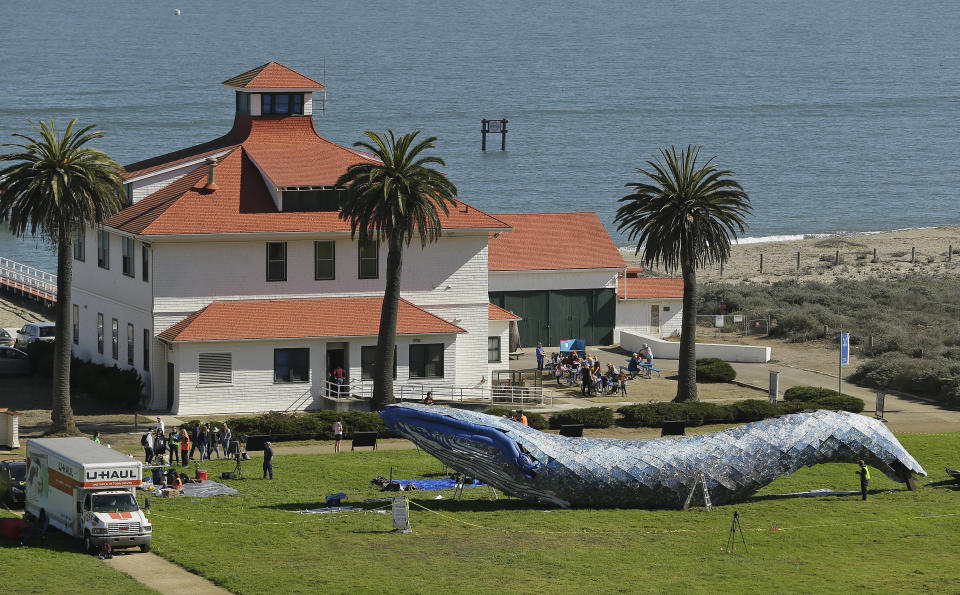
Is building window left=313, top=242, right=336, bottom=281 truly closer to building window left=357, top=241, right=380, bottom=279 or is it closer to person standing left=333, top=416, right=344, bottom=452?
building window left=357, top=241, right=380, bottom=279

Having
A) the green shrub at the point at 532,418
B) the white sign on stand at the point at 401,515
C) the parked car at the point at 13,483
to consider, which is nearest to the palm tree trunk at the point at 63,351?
the parked car at the point at 13,483

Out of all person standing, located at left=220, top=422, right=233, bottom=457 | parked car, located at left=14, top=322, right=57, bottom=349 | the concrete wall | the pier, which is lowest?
person standing, located at left=220, top=422, right=233, bottom=457

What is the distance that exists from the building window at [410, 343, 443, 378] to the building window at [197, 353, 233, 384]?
782cm

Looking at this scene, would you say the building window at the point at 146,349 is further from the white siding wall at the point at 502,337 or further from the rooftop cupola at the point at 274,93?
the white siding wall at the point at 502,337

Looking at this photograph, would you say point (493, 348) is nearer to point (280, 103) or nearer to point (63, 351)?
point (280, 103)

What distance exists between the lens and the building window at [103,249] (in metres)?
63.2

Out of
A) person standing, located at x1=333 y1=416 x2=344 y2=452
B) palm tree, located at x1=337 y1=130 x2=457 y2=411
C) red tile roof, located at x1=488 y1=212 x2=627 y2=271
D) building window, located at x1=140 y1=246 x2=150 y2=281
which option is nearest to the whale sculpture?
person standing, located at x1=333 y1=416 x2=344 y2=452

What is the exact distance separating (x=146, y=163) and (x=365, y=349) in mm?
15428

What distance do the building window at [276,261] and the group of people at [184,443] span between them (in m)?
10.4

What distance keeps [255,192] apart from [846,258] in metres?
64.6

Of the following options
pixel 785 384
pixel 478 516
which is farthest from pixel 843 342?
pixel 478 516

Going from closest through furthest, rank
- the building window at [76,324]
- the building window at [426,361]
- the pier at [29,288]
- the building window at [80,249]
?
the building window at [426,361]
the building window at [80,249]
the building window at [76,324]
the pier at [29,288]

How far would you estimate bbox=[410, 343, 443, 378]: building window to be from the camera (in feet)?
203

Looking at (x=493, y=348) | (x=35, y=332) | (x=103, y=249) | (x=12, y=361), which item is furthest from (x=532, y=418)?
(x=35, y=332)
